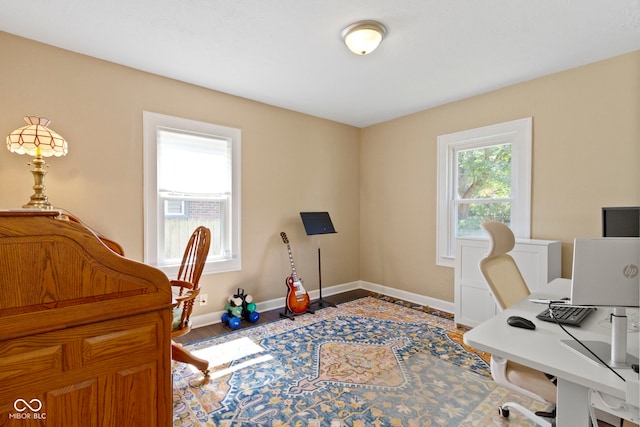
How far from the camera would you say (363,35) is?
85.4 inches

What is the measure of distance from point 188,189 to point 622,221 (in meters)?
3.56

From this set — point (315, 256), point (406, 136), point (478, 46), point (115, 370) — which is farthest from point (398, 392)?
point (406, 136)

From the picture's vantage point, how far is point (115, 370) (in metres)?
0.92

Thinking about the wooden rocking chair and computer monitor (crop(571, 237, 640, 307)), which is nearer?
computer monitor (crop(571, 237, 640, 307))

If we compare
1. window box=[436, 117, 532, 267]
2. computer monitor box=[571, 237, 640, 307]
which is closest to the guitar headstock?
window box=[436, 117, 532, 267]

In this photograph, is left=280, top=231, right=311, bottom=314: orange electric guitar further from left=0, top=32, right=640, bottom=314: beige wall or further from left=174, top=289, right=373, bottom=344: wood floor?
left=0, top=32, right=640, bottom=314: beige wall

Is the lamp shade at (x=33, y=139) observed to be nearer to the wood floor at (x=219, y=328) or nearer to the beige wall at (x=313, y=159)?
the beige wall at (x=313, y=159)

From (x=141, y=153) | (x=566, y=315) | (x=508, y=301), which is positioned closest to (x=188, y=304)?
(x=141, y=153)

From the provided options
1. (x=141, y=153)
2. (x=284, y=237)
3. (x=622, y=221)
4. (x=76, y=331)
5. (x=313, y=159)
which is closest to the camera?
(x=76, y=331)

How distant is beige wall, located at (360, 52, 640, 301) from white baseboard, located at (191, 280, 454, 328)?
0.31 feet

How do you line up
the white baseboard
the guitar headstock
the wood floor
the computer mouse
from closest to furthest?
1. the computer mouse
2. the wood floor
3. the white baseboard
4. the guitar headstock

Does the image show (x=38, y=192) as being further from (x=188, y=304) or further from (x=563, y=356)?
(x=563, y=356)

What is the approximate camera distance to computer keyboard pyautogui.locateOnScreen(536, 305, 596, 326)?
4.35 ft

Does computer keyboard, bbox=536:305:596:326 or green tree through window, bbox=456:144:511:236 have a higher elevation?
green tree through window, bbox=456:144:511:236
